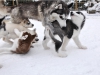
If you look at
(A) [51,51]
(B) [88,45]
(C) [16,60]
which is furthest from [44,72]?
(B) [88,45]

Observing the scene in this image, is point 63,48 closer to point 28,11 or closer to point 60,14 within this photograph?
point 60,14

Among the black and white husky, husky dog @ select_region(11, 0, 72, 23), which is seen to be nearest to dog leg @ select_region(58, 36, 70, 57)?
the black and white husky

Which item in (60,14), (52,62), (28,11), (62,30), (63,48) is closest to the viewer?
(52,62)

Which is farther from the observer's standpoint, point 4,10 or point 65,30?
point 4,10

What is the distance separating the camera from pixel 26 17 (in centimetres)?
341

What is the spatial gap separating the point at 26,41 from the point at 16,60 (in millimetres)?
374

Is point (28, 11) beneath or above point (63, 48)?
above

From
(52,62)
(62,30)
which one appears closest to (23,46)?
(52,62)

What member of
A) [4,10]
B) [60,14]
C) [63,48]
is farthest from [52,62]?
[4,10]

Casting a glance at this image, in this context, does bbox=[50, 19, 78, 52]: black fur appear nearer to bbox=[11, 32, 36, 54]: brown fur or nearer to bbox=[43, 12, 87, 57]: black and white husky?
bbox=[43, 12, 87, 57]: black and white husky

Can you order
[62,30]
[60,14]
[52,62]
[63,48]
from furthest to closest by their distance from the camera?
1. [63,48]
2. [62,30]
3. [60,14]
4. [52,62]

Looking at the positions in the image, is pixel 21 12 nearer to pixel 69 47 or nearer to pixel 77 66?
pixel 69 47

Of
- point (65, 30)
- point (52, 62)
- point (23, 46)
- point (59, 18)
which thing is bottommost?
point (52, 62)

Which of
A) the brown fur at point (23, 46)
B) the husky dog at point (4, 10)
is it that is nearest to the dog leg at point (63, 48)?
the brown fur at point (23, 46)
